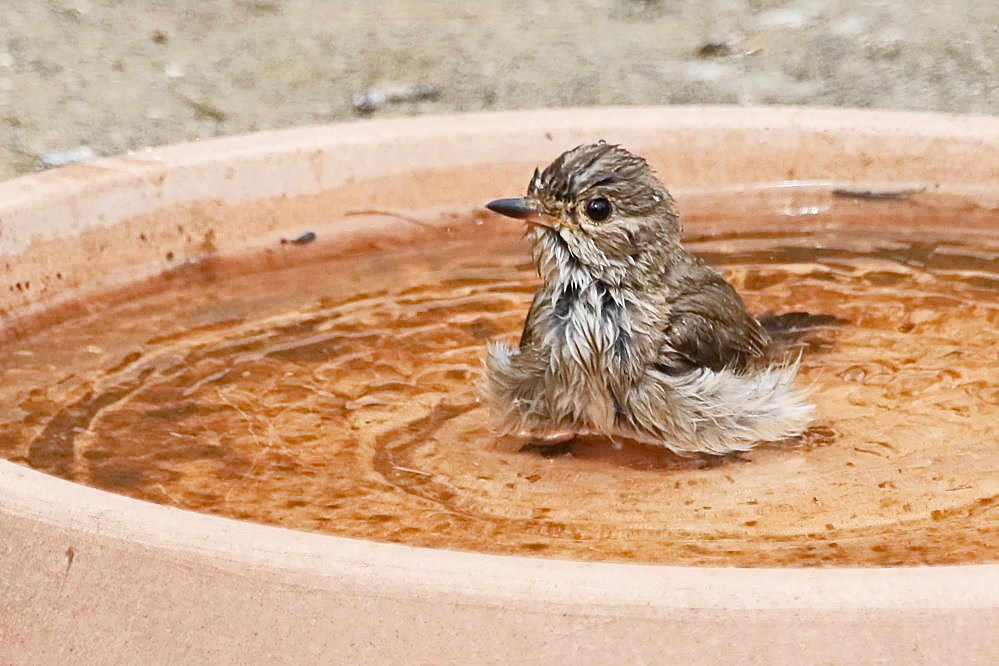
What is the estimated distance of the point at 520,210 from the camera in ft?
13.1

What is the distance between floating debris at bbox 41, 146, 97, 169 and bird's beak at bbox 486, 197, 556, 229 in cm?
389

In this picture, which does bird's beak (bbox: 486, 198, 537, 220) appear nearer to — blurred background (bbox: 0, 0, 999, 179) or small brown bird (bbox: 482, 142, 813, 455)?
small brown bird (bbox: 482, 142, 813, 455)

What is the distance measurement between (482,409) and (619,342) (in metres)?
0.53

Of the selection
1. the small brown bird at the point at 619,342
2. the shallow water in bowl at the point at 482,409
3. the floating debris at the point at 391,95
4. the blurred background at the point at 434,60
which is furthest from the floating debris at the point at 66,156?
the small brown bird at the point at 619,342

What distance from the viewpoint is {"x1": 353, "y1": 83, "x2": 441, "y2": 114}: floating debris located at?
8234mm

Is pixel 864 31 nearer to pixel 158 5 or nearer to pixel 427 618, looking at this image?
pixel 158 5

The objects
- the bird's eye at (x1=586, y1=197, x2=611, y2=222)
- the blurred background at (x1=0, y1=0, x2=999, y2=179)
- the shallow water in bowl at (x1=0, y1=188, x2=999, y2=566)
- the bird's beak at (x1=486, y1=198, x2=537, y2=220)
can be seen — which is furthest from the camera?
the blurred background at (x1=0, y1=0, x2=999, y2=179)

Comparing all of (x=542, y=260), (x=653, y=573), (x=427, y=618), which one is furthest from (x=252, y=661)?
(x=542, y=260)

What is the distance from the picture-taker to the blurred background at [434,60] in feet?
26.7

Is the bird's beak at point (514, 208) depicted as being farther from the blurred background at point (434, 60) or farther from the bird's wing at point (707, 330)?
the blurred background at point (434, 60)

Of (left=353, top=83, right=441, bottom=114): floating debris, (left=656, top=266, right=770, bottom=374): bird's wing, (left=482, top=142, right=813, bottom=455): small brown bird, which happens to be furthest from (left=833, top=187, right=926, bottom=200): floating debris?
(left=353, top=83, right=441, bottom=114): floating debris

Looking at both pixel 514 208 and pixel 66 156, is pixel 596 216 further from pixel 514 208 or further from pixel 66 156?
pixel 66 156

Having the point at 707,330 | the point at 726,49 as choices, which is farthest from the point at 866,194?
the point at 726,49

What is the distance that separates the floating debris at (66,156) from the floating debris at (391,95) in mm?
1432
